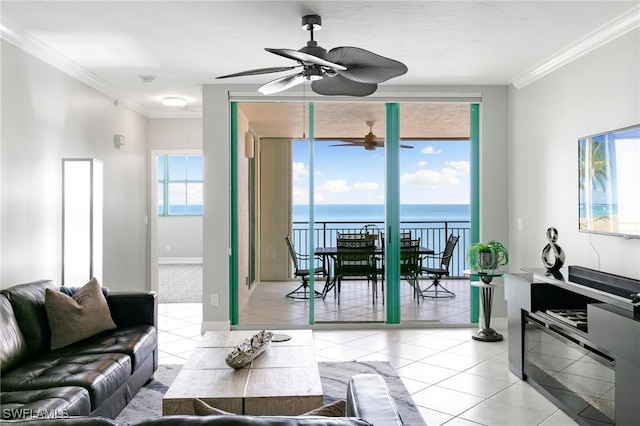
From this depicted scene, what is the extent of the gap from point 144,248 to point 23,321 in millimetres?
3994

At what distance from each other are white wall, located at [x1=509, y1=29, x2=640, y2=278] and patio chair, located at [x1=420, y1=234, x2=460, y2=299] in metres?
0.68

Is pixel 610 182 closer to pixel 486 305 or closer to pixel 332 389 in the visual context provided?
pixel 486 305

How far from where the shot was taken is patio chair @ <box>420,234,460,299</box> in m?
6.02

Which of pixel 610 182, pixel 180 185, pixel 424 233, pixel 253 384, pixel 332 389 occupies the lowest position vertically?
pixel 332 389

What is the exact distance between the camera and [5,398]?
8.44 feet

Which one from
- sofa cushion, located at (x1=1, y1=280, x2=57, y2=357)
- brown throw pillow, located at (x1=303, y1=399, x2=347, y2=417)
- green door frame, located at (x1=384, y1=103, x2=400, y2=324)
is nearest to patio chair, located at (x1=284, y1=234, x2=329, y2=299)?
green door frame, located at (x1=384, y1=103, x2=400, y2=324)

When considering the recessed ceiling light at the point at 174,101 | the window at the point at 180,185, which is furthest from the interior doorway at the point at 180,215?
the recessed ceiling light at the point at 174,101

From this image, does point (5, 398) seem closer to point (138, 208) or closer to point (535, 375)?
point (535, 375)

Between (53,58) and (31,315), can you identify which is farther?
(53,58)

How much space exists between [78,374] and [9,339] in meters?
0.56

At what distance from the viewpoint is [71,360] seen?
3164 millimetres

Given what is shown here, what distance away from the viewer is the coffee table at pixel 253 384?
2.61 metres

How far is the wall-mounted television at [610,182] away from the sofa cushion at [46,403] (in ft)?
11.4

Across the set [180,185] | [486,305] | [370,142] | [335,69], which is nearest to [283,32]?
[335,69]
